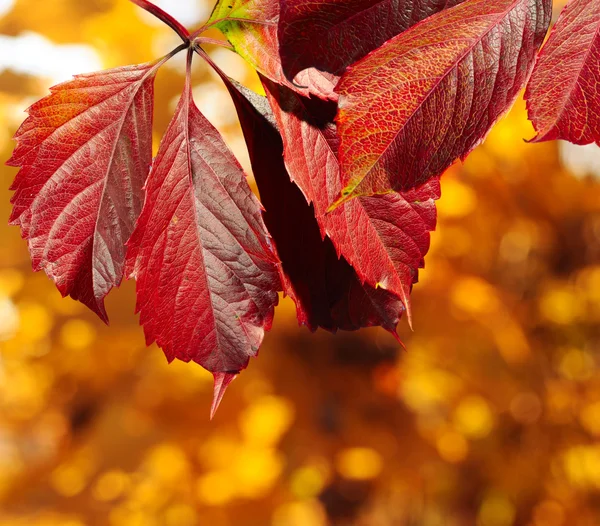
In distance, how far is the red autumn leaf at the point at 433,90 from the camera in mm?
134

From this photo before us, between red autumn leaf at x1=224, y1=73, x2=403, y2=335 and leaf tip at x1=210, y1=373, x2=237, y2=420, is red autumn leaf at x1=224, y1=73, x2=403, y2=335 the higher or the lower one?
the higher one

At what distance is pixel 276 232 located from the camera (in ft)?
0.67

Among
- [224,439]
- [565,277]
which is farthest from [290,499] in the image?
[565,277]

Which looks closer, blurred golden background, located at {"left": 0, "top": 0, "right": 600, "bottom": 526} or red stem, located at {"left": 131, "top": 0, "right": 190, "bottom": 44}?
red stem, located at {"left": 131, "top": 0, "right": 190, "bottom": 44}

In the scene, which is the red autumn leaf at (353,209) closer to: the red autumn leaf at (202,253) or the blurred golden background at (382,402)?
the red autumn leaf at (202,253)

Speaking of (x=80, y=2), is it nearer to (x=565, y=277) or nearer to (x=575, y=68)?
(x=575, y=68)

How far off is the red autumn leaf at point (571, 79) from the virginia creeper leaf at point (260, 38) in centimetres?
5

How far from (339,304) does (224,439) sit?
1612 millimetres

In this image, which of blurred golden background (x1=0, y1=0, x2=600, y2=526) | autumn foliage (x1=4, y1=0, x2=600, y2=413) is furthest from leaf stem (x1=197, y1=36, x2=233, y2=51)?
blurred golden background (x1=0, y1=0, x2=600, y2=526)

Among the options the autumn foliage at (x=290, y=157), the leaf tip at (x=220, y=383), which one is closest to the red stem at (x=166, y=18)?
the autumn foliage at (x=290, y=157)

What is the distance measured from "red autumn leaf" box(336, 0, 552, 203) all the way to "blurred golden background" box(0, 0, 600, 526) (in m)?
1.48

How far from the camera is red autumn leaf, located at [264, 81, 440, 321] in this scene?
0.17m

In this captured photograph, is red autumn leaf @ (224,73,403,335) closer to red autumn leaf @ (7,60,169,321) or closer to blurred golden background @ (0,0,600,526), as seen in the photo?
red autumn leaf @ (7,60,169,321)

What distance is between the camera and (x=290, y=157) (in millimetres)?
167
